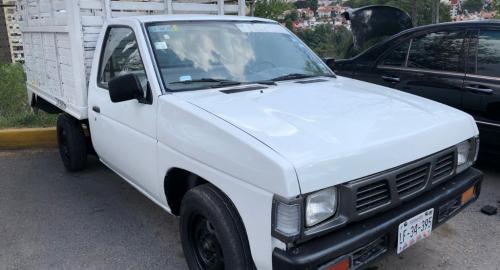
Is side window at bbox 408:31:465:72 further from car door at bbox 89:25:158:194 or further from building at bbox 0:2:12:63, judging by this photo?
building at bbox 0:2:12:63

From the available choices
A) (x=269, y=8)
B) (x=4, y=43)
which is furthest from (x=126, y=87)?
(x=4, y=43)

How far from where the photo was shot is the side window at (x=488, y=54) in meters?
4.41

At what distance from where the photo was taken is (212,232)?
271 centimetres

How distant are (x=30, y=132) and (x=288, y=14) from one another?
17.2ft

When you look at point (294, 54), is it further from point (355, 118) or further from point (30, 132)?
point (30, 132)

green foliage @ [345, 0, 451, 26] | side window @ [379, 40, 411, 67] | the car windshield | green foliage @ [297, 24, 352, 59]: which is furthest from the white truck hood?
green foliage @ [345, 0, 451, 26]

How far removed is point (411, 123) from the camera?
2689 mm

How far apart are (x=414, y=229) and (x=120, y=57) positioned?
263cm

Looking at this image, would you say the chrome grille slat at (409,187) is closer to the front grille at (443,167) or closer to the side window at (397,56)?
the front grille at (443,167)

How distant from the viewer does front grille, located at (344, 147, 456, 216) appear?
2309 mm

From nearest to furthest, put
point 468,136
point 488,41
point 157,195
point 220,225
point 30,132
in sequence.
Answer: point 220,225 < point 468,136 < point 157,195 < point 488,41 < point 30,132

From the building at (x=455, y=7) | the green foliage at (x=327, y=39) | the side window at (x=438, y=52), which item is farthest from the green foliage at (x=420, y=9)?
the side window at (x=438, y=52)

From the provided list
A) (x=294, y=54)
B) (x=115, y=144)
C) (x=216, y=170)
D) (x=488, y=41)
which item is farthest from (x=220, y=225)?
(x=488, y=41)

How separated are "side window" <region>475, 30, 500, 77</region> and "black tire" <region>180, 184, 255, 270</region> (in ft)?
10.6
